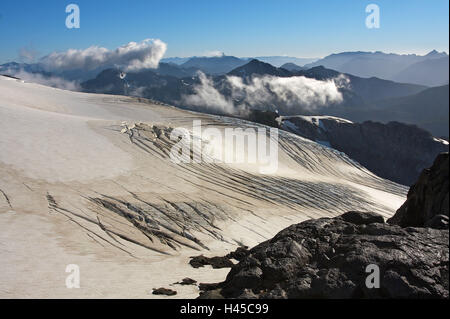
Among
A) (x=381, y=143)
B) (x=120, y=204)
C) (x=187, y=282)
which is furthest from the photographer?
(x=381, y=143)

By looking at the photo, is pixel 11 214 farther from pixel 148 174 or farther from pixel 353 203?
pixel 353 203

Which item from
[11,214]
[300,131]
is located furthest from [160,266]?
[300,131]

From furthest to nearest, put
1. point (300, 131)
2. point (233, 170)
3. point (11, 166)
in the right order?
point (300, 131)
point (233, 170)
point (11, 166)

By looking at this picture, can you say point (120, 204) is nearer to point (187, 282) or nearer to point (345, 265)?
point (187, 282)

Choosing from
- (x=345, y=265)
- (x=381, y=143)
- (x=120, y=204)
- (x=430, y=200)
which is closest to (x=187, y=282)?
(x=345, y=265)

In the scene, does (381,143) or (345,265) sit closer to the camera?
(345,265)

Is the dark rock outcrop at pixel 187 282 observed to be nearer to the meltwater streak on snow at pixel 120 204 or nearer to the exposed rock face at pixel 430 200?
the meltwater streak on snow at pixel 120 204
